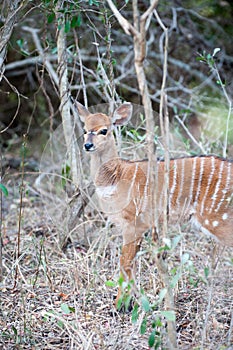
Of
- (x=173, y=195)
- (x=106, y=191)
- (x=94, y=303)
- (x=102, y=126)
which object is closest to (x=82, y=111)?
(x=102, y=126)

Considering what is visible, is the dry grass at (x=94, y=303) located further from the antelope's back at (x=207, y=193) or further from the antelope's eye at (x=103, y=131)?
the antelope's eye at (x=103, y=131)

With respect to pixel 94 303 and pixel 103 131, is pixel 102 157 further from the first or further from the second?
pixel 94 303

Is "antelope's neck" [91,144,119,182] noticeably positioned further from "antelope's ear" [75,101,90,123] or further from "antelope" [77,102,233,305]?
"antelope's ear" [75,101,90,123]

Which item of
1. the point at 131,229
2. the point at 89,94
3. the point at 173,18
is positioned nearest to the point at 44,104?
the point at 89,94

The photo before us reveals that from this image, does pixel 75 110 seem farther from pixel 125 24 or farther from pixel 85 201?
pixel 125 24

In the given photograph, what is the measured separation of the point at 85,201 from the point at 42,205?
57.1 inches

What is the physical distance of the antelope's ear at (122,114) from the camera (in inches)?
151

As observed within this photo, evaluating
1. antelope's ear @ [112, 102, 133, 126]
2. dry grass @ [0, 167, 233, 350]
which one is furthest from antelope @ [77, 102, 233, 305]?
dry grass @ [0, 167, 233, 350]

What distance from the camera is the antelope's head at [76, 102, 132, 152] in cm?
381

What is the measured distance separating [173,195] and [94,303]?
780mm

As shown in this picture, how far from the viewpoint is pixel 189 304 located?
11.2 ft

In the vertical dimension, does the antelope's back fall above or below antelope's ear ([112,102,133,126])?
below

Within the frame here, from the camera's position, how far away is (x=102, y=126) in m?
3.86

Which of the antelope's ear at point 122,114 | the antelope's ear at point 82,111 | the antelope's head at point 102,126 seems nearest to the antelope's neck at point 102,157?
the antelope's head at point 102,126
